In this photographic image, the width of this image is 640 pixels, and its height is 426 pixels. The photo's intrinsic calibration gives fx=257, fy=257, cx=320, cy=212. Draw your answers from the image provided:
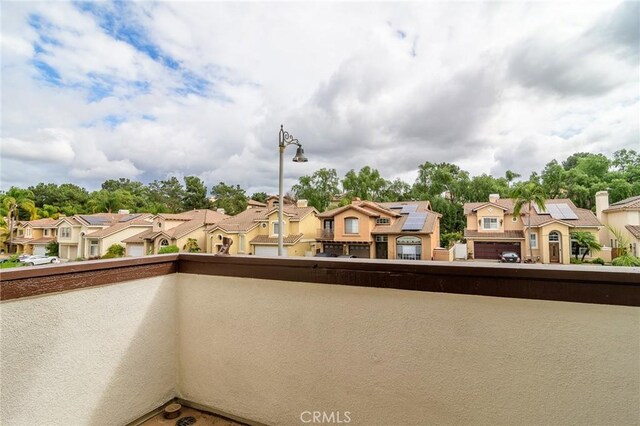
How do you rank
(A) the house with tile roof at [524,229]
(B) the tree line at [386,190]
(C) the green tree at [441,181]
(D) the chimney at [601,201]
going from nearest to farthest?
1. (D) the chimney at [601,201]
2. (B) the tree line at [386,190]
3. (A) the house with tile roof at [524,229]
4. (C) the green tree at [441,181]

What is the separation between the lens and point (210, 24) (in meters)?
3.62

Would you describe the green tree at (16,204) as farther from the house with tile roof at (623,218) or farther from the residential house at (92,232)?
the house with tile roof at (623,218)

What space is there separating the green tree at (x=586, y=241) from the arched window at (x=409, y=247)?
591 centimetres

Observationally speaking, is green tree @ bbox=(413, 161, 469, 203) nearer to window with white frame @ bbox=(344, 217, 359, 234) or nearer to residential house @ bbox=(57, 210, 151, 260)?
window with white frame @ bbox=(344, 217, 359, 234)

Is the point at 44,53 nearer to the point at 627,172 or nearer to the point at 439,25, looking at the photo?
the point at 439,25

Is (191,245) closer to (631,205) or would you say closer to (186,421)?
(186,421)

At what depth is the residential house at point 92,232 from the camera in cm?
1470

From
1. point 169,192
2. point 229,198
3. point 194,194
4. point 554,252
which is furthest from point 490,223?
point 169,192

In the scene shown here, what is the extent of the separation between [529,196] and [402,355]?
34.3 feet

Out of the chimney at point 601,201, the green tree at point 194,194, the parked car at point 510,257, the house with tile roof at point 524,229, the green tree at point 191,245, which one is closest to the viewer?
the chimney at point 601,201

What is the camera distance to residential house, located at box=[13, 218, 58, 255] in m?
15.4

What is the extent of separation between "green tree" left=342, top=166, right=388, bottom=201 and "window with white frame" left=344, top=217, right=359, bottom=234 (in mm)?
4880

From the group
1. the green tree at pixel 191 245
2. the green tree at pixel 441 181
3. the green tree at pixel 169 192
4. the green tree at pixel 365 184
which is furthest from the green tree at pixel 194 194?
the green tree at pixel 441 181

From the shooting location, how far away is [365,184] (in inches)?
742
